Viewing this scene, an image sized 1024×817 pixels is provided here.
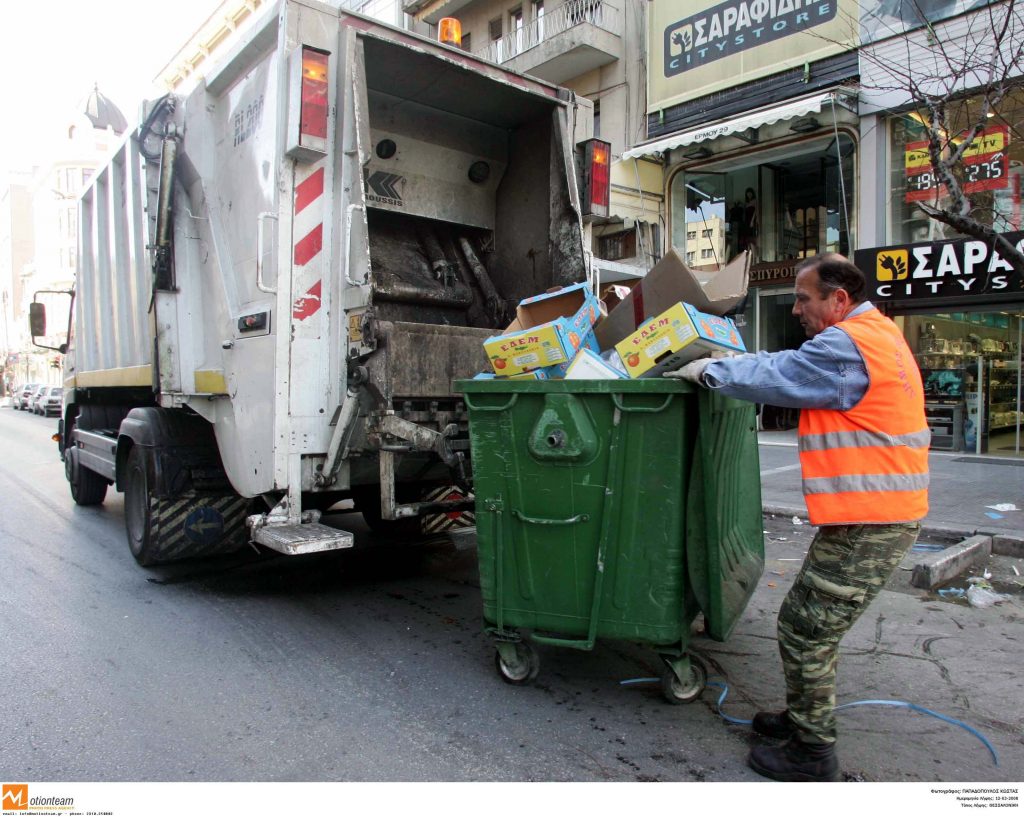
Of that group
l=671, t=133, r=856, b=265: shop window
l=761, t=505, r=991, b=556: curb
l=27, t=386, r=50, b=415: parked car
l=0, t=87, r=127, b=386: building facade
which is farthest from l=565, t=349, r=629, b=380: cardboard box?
l=0, t=87, r=127, b=386: building facade

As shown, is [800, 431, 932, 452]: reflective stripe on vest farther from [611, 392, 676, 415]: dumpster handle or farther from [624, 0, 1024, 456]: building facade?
[624, 0, 1024, 456]: building facade

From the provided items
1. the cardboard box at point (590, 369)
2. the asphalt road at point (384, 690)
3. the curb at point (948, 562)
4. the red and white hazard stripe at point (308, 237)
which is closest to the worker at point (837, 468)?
the asphalt road at point (384, 690)

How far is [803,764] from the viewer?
91.3 inches

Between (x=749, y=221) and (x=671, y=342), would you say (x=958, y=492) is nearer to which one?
(x=671, y=342)

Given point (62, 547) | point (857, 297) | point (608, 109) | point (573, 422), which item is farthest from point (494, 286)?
point (608, 109)

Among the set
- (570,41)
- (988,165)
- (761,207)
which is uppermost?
(570,41)

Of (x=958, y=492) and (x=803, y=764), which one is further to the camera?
(x=958, y=492)

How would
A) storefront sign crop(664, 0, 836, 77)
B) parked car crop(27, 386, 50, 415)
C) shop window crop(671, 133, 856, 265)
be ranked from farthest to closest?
1. parked car crop(27, 386, 50, 415)
2. shop window crop(671, 133, 856, 265)
3. storefront sign crop(664, 0, 836, 77)

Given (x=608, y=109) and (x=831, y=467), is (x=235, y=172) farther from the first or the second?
(x=608, y=109)

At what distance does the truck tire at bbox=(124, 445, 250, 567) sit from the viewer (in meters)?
4.57

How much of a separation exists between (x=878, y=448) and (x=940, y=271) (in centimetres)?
879

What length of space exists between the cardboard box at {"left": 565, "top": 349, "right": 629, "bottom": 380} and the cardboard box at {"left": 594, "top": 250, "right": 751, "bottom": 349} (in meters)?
0.40

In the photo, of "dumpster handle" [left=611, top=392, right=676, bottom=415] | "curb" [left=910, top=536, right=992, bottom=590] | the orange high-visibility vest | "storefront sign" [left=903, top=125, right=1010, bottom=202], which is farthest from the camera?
"storefront sign" [left=903, top=125, right=1010, bottom=202]

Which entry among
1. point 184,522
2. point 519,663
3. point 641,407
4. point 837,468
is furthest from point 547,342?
point 184,522
